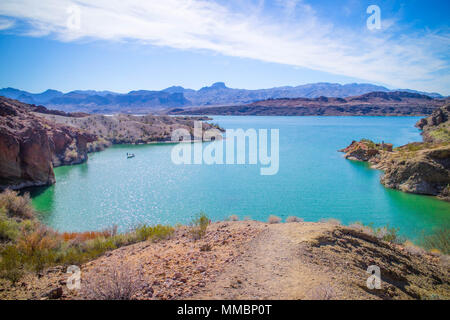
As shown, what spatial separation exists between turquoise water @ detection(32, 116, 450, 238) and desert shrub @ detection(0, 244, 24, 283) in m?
6.35

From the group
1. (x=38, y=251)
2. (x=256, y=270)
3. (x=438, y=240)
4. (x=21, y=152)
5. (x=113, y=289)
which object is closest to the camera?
(x=113, y=289)

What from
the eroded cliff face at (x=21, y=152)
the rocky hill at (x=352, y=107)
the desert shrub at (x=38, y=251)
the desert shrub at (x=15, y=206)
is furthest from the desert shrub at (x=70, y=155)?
the rocky hill at (x=352, y=107)

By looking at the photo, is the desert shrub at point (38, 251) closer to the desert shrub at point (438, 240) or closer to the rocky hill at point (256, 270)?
the rocky hill at point (256, 270)

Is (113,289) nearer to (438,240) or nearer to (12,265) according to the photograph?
(12,265)

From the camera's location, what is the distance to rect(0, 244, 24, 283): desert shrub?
18.6 feet

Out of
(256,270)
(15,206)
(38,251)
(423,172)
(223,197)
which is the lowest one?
(223,197)

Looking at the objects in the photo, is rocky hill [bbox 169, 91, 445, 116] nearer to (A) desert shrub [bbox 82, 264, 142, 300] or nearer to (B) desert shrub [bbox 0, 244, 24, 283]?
(A) desert shrub [bbox 82, 264, 142, 300]

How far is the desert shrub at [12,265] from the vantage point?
223 inches

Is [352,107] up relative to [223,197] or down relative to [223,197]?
up

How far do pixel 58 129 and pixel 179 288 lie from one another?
3303 cm

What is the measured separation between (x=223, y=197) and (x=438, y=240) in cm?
1113

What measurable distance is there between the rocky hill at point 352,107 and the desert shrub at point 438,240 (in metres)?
127

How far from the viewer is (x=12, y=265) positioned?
5941 millimetres

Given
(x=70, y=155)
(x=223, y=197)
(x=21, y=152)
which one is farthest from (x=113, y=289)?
(x=70, y=155)
